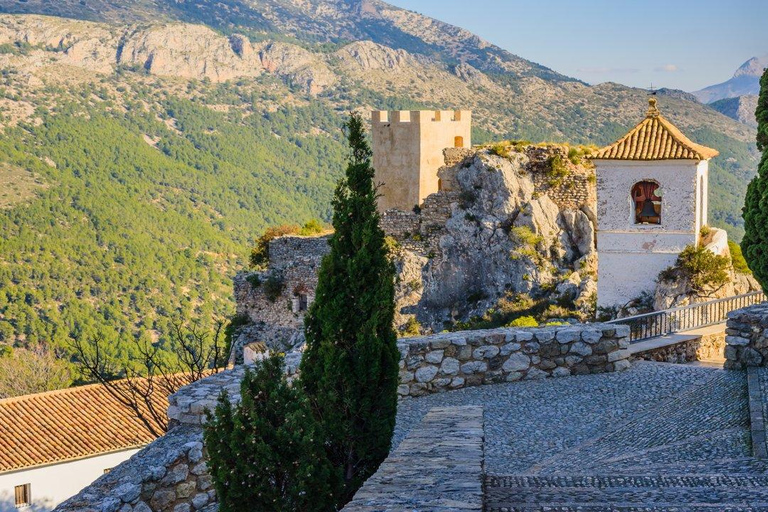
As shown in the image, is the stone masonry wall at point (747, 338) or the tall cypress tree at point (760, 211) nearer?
the stone masonry wall at point (747, 338)

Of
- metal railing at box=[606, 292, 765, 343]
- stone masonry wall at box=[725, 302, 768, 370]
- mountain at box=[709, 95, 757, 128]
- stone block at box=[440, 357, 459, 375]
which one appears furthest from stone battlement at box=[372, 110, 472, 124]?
mountain at box=[709, 95, 757, 128]

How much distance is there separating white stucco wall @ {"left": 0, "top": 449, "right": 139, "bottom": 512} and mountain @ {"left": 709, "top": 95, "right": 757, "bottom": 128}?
4766cm

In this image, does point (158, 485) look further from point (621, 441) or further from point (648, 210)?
point (648, 210)

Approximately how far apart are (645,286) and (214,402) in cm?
1689

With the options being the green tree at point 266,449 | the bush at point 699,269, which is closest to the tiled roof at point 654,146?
the bush at point 699,269

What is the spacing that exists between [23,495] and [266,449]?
19527 millimetres

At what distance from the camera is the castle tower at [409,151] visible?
99.5 ft

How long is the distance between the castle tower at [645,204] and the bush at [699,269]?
24 centimetres

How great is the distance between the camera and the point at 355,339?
7359 millimetres

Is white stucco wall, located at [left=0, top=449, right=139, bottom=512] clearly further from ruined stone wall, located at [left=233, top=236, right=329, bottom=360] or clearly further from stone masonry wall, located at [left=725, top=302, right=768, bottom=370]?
stone masonry wall, located at [left=725, top=302, right=768, bottom=370]

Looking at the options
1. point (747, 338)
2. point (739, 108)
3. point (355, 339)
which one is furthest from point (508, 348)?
point (739, 108)

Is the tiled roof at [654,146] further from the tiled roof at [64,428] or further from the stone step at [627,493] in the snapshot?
the stone step at [627,493]

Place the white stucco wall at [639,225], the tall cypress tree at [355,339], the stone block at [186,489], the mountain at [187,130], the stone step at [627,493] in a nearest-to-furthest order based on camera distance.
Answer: the stone step at [627,493] < the tall cypress tree at [355,339] < the stone block at [186,489] < the white stucco wall at [639,225] < the mountain at [187,130]

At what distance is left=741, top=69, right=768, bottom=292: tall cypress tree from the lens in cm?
1029
